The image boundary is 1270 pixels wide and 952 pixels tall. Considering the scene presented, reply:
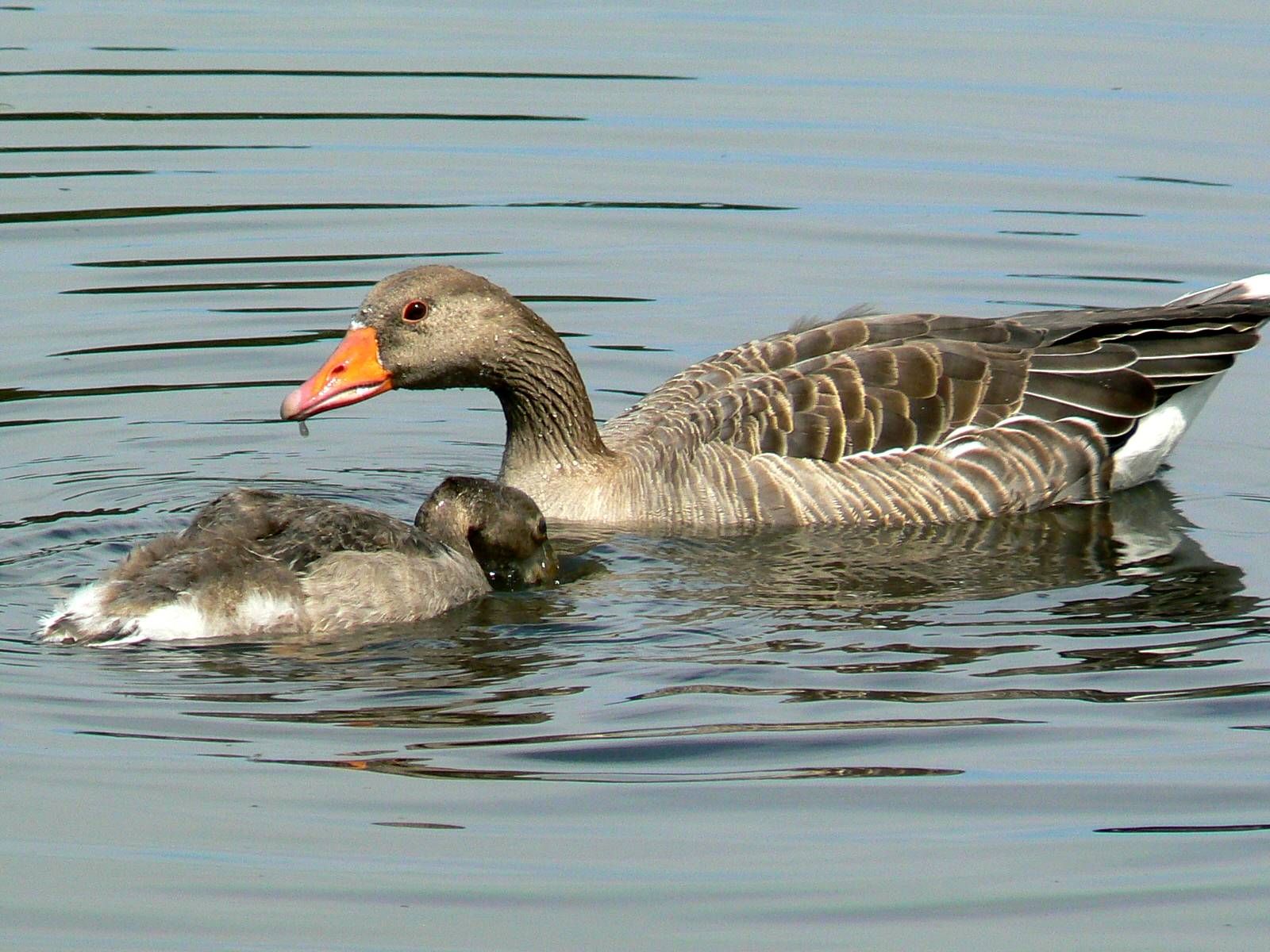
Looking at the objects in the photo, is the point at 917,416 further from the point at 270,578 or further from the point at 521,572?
the point at 270,578

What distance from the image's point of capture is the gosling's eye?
12297 mm

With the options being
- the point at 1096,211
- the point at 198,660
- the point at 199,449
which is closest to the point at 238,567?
the point at 198,660

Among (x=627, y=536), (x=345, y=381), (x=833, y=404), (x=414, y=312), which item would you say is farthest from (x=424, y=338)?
(x=833, y=404)

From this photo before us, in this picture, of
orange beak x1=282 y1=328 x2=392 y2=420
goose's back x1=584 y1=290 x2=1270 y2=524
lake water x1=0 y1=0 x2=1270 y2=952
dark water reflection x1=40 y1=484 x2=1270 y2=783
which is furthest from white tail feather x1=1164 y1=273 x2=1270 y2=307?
orange beak x1=282 y1=328 x2=392 y2=420

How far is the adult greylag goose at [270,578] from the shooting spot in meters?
9.64

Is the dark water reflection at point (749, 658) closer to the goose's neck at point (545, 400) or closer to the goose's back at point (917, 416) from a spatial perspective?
the goose's back at point (917, 416)

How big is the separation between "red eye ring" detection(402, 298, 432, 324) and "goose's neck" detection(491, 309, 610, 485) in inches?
22.0

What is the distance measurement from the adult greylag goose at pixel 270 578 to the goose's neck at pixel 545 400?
1913mm

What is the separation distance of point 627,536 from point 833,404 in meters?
1.40

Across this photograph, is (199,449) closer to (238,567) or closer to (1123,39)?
(238,567)

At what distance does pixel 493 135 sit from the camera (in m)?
19.9

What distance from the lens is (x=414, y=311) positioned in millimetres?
12328

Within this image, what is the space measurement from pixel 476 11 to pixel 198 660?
14.9 metres

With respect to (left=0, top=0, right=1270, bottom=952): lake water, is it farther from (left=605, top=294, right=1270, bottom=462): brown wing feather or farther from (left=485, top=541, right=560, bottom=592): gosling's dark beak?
(left=605, top=294, right=1270, bottom=462): brown wing feather
